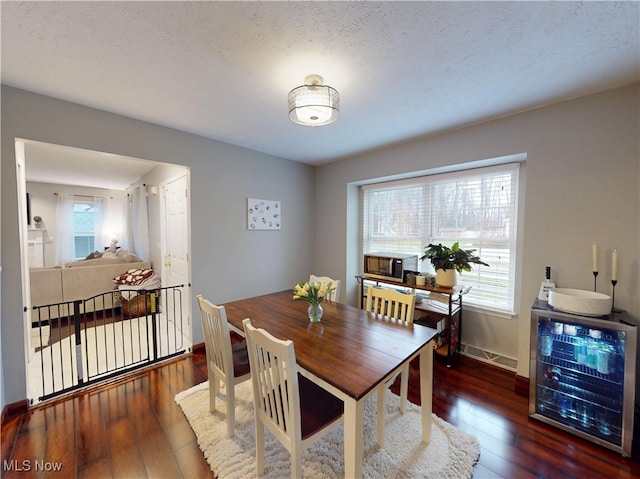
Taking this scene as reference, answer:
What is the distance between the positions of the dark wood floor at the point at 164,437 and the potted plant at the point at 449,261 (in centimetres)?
96

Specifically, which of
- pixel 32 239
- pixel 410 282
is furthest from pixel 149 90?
pixel 32 239

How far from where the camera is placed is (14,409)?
1948mm

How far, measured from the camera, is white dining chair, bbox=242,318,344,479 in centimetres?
120

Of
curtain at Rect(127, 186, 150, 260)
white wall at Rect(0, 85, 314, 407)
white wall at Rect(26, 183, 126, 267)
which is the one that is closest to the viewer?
white wall at Rect(0, 85, 314, 407)

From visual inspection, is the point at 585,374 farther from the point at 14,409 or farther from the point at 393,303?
the point at 14,409

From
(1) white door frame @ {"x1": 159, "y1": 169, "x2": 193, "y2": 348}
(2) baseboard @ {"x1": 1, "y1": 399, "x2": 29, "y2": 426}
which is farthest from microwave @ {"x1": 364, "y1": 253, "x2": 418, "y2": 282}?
(2) baseboard @ {"x1": 1, "y1": 399, "x2": 29, "y2": 426}

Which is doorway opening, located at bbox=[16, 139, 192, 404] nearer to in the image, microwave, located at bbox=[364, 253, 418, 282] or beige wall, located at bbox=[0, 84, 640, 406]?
beige wall, located at bbox=[0, 84, 640, 406]

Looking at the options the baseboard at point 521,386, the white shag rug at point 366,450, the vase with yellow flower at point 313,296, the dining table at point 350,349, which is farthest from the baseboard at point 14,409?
the baseboard at point 521,386

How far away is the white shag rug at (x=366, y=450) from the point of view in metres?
1.48

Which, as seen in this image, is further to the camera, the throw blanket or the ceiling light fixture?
the throw blanket

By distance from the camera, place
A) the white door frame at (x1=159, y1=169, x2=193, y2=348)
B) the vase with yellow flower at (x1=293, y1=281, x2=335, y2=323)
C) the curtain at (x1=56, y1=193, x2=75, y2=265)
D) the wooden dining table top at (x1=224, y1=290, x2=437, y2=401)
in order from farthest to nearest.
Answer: the curtain at (x1=56, y1=193, x2=75, y2=265)
the white door frame at (x1=159, y1=169, x2=193, y2=348)
the vase with yellow flower at (x1=293, y1=281, x2=335, y2=323)
the wooden dining table top at (x1=224, y1=290, x2=437, y2=401)

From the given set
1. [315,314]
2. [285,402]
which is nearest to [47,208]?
[315,314]

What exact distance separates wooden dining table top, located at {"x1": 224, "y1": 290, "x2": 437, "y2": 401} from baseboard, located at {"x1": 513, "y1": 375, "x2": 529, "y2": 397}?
1293 millimetres

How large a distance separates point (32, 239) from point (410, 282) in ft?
26.0
